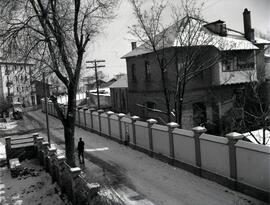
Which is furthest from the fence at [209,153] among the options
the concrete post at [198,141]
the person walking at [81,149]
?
the person walking at [81,149]

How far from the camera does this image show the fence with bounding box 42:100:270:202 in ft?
32.3

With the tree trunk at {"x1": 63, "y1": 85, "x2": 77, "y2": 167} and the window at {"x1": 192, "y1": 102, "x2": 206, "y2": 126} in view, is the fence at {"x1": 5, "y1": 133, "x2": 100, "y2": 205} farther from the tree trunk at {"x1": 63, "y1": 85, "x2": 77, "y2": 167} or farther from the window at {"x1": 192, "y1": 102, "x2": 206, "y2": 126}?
the window at {"x1": 192, "y1": 102, "x2": 206, "y2": 126}

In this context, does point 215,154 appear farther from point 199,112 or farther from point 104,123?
point 199,112

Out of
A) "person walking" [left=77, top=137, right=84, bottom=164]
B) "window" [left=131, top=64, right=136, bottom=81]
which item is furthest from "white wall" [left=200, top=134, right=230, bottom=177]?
"window" [left=131, top=64, right=136, bottom=81]

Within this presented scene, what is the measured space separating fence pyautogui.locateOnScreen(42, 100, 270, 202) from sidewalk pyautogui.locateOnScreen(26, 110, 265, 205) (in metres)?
0.33

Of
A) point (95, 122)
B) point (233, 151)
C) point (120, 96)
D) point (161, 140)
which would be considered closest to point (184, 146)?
point (161, 140)

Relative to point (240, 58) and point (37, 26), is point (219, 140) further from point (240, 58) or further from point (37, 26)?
point (240, 58)

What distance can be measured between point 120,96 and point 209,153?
28771 mm

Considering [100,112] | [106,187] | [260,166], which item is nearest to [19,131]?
[100,112]

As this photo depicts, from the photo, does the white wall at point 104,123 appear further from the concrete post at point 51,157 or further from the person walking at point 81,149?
the concrete post at point 51,157

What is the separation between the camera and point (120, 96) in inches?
1587

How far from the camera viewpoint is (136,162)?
Answer: 51.5ft

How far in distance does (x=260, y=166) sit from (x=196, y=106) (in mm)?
17547

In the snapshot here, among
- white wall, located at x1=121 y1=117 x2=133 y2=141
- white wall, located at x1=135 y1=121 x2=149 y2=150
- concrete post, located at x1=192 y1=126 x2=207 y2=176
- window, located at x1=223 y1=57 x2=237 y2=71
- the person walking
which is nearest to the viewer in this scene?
concrete post, located at x1=192 y1=126 x2=207 y2=176
